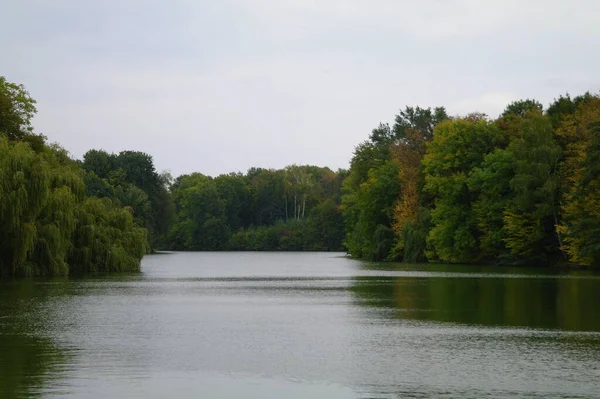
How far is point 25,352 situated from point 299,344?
712 cm

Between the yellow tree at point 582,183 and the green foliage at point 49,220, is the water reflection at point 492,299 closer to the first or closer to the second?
the yellow tree at point 582,183

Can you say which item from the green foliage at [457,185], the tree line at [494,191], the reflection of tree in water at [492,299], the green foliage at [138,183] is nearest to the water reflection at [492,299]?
the reflection of tree in water at [492,299]

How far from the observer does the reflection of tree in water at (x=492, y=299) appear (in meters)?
29.6

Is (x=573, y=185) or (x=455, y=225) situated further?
(x=455, y=225)

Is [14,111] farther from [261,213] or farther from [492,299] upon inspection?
[261,213]

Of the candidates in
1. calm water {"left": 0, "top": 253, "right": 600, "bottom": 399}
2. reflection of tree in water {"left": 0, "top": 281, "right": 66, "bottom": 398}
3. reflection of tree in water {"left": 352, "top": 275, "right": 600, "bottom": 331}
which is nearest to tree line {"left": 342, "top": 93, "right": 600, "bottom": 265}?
reflection of tree in water {"left": 352, "top": 275, "right": 600, "bottom": 331}

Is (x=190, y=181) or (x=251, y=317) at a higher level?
(x=190, y=181)

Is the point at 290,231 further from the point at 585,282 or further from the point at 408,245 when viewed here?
the point at 585,282

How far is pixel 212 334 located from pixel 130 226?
38713 mm

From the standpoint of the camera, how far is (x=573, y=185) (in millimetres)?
71938

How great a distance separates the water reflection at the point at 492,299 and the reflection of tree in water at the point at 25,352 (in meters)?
12.8

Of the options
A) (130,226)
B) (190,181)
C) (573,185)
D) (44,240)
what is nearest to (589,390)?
(44,240)

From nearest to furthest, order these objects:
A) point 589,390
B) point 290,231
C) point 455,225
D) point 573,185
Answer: point 589,390, point 573,185, point 455,225, point 290,231

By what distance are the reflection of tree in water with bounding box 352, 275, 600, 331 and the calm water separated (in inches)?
3.6
